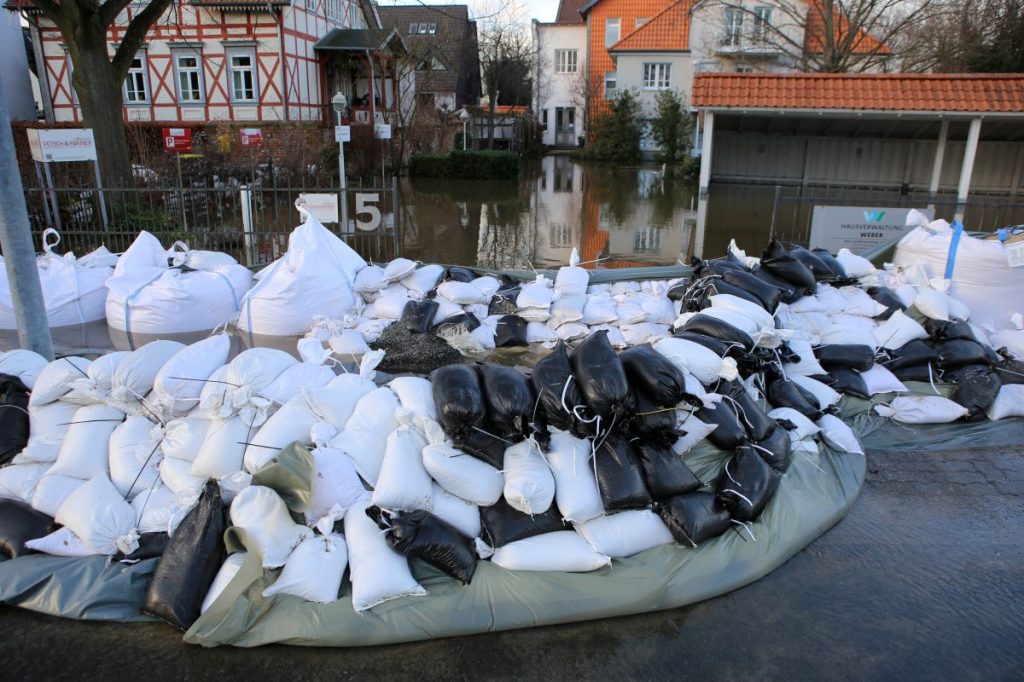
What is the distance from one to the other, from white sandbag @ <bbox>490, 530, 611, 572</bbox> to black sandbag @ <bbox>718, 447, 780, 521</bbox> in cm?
72

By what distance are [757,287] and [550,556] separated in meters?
2.97

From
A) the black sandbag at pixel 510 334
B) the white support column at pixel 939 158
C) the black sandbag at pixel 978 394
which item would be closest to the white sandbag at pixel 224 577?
the black sandbag at pixel 510 334

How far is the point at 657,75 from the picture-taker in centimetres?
3105

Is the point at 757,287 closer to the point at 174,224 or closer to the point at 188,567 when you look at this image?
the point at 188,567

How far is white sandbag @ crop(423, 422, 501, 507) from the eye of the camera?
311 cm

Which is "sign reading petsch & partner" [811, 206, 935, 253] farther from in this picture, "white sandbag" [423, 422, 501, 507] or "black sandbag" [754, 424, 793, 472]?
"white sandbag" [423, 422, 501, 507]

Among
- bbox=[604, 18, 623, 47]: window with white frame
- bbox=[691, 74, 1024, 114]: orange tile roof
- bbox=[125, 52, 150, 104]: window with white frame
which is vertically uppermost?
bbox=[604, 18, 623, 47]: window with white frame

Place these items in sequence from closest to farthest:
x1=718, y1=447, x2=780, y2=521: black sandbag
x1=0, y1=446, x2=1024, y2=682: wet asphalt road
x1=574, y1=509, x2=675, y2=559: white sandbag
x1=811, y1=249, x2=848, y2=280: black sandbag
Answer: x1=0, y1=446, x2=1024, y2=682: wet asphalt road
x1=574, y1=509, x2=675, y2=559: white sandbag
x1=718, y1=447, x2=780, y2=521: black sandbag
x1=811, y1=249, x2=848, y2=280: black sandbag

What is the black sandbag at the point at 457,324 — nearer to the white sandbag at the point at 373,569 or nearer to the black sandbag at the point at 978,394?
the white sandbag at the point at 373,569

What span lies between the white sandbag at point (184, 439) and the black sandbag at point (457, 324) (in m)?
2.29

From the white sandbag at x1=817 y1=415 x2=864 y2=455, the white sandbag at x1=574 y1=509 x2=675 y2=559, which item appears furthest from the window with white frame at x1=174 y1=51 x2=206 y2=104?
the white sandbag at x1=574 y1=509 x2=675 y2=559

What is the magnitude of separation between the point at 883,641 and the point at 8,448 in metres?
4.02

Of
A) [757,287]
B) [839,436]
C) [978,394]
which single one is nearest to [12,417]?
[839,436]

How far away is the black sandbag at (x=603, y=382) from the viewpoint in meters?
3.26
